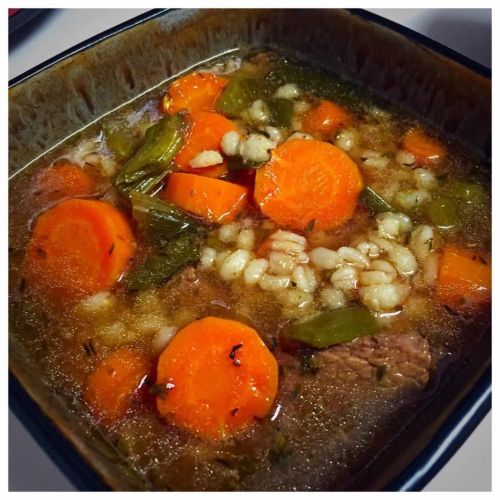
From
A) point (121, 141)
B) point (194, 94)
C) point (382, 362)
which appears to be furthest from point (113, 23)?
point (382, 362)

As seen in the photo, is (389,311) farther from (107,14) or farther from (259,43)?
(107,14)

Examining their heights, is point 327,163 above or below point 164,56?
below

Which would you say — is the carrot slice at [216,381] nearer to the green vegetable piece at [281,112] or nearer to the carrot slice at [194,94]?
the green vegetable piece at [281,112]

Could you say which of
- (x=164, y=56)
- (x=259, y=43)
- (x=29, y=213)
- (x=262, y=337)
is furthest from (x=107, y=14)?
(x=262, y=337)

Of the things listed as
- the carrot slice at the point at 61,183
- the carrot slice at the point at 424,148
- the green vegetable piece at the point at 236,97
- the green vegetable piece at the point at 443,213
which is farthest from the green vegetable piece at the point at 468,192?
the carrot slice at the point at 61,183

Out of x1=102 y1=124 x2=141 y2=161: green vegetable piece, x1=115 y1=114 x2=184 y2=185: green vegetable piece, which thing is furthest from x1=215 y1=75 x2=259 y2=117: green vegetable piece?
x1=102 y1=124 x2=141 y2=161: green vegetable piece
